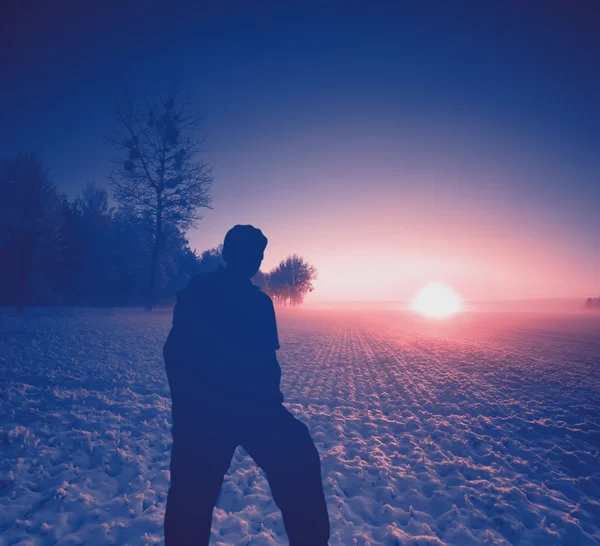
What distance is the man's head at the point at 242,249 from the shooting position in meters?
2.25

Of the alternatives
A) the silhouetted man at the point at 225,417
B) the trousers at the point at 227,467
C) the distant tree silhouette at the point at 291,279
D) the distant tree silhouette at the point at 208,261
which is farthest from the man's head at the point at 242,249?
the distant tree silhouette at the point at 291,279

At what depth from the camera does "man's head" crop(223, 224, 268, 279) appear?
2248mm

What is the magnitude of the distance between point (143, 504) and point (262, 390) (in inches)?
131

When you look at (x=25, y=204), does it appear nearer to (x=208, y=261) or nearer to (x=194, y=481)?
(x=194, y=481)

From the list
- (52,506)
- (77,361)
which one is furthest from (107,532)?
(77,361)


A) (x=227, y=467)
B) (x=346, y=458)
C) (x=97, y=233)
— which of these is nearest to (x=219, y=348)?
(x=227, y=467)

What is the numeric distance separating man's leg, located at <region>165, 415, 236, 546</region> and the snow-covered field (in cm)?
217

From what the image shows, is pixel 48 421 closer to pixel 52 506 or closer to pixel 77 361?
pixel 52 506

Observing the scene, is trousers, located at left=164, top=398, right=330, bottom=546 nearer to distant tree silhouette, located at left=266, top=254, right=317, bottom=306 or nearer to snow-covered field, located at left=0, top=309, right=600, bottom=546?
snow-covered field, located at left=0, top=309, right=600, bottom=546

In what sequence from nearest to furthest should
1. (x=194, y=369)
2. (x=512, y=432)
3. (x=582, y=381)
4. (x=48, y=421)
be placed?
1. (x=194, y=369)
2. (x=48, y=421)
3. (x=512, y=432)
4. (x=582, y=381)

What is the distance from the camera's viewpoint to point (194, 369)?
1.93 m

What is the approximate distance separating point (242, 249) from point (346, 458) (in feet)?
15.8

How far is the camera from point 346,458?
5465 mm

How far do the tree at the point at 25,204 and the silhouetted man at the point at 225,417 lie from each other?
26.4 m
